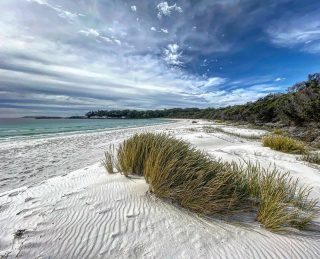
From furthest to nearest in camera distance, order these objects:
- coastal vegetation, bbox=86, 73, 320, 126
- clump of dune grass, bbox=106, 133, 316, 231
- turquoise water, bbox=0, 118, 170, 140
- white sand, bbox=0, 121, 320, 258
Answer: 1. turquoise water, bbox=0, 118, 170, 140
2. coastal vegetation, bbox=86, 73, 320, 126
3. clump of dune grass, bbox=106, 133, 316, 231
4. white sand, bbox=0, 121, 320, 258

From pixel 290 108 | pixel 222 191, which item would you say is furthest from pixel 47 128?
pixel 222 191

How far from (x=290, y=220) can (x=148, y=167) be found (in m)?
2.46

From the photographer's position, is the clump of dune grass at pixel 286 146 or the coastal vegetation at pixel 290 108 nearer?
the clump of dune grass at pixel 286 146

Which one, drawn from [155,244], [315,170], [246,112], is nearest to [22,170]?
[155,244]

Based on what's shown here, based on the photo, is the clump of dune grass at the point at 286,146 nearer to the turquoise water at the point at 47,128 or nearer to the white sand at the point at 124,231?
the white sand at the point at 124,231

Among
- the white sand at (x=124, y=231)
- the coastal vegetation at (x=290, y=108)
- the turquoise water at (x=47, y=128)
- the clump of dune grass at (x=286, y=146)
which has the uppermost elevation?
the coastal vegetation at (x=290, y=108)

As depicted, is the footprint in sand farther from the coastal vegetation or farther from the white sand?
the coastal vegetation

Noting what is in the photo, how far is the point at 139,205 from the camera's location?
391 centimetres

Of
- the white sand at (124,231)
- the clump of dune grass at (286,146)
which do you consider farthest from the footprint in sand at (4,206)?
the clump of dune grass at (286,146)

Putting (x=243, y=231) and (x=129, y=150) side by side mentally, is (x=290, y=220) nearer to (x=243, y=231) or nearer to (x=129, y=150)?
(x=243, y=231)

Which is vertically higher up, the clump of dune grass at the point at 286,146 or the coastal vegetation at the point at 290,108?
the coastal vegetation at the point at 290,108

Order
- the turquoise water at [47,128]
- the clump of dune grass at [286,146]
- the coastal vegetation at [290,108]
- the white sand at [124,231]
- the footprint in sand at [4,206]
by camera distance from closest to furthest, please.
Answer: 1. the white sand at [124,231]
2. the footprint in sand at [4,206]
3. the clump of dune grass at [286,146]
4. the coastal vegetation at [290,108]
5. the turquoise water at [47,128]

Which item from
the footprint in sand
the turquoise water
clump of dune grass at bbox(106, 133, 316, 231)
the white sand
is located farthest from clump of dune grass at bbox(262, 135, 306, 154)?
the turquoise water

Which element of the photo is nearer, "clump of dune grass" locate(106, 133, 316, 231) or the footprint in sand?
"clump of dune grass" locate(106, 133, 316, 231)
